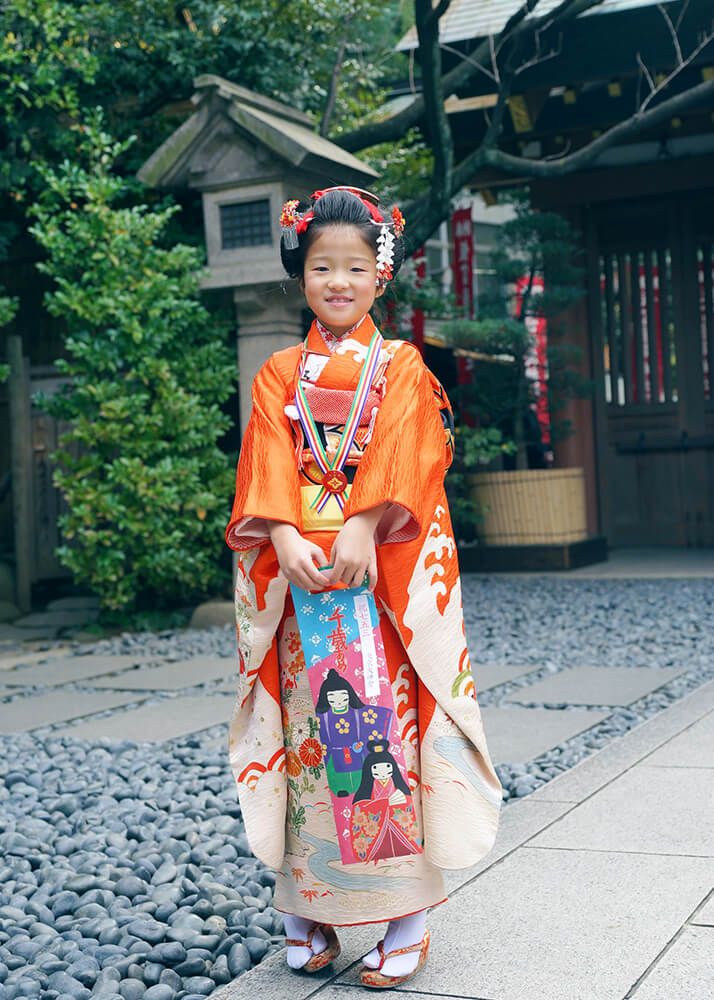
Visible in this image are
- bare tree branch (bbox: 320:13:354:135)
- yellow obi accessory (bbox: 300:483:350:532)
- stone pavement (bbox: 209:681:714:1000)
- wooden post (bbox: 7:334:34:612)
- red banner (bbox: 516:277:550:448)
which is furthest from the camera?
red banner (bbox: 516:277:550:448)

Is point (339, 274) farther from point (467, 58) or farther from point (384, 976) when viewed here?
point (467, 58)

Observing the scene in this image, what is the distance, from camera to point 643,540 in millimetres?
10578

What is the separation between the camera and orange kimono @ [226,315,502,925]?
219 cm

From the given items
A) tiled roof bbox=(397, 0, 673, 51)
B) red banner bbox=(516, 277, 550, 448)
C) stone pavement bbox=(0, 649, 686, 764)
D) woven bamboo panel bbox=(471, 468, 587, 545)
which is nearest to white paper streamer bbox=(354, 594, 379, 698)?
stone pavement bbox=(0, 649, 686, 764)

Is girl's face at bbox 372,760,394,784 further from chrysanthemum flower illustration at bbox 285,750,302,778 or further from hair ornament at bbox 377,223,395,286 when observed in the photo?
hair ornament at bbox 377,223,395,286

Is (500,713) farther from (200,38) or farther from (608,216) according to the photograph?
(608,216)

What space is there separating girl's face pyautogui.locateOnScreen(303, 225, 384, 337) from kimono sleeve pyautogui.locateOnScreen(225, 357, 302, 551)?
0.17m

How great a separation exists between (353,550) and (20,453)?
607 centimetres

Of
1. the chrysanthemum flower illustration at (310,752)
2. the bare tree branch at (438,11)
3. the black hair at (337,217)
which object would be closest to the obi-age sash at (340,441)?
the black hair at (337,217)

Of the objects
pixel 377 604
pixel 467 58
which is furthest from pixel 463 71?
pixel 377 604

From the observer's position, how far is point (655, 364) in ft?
33.9

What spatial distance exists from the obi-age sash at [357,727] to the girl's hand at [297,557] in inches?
2.5

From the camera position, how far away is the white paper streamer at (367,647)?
2.16 m

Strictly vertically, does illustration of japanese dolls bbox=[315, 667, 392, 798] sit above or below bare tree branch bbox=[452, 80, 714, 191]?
below
